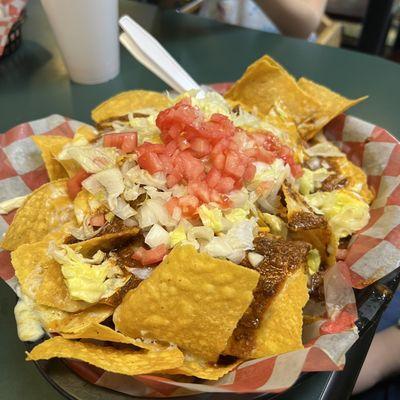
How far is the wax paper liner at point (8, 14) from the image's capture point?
1974 millimetres

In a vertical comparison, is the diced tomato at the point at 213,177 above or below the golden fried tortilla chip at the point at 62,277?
above

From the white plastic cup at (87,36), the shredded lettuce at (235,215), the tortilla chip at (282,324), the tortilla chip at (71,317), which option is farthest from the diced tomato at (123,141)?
the white plastic cup at (87,36)

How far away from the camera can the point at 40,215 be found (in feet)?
3.88

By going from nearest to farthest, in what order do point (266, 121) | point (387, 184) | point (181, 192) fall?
point (181, 192) < point (387, 184) < point (266, 121)

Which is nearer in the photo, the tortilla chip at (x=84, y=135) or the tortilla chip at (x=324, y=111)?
the tortilla chip at (x=84, y=135)

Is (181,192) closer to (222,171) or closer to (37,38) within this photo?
(222,171)

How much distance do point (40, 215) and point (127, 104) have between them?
521 mm

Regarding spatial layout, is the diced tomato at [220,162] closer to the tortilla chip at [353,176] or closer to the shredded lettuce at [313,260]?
the shredded lettuce at [313,260]

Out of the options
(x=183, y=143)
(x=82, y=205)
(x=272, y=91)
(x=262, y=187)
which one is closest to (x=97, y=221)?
(x=82, y=205)

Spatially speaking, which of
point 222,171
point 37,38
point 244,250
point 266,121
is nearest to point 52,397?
point 244,250

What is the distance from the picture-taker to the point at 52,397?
98 cm

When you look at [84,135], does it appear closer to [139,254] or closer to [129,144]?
[129,144]

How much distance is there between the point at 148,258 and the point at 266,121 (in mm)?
626

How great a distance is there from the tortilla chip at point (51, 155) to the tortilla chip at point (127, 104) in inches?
7.8
